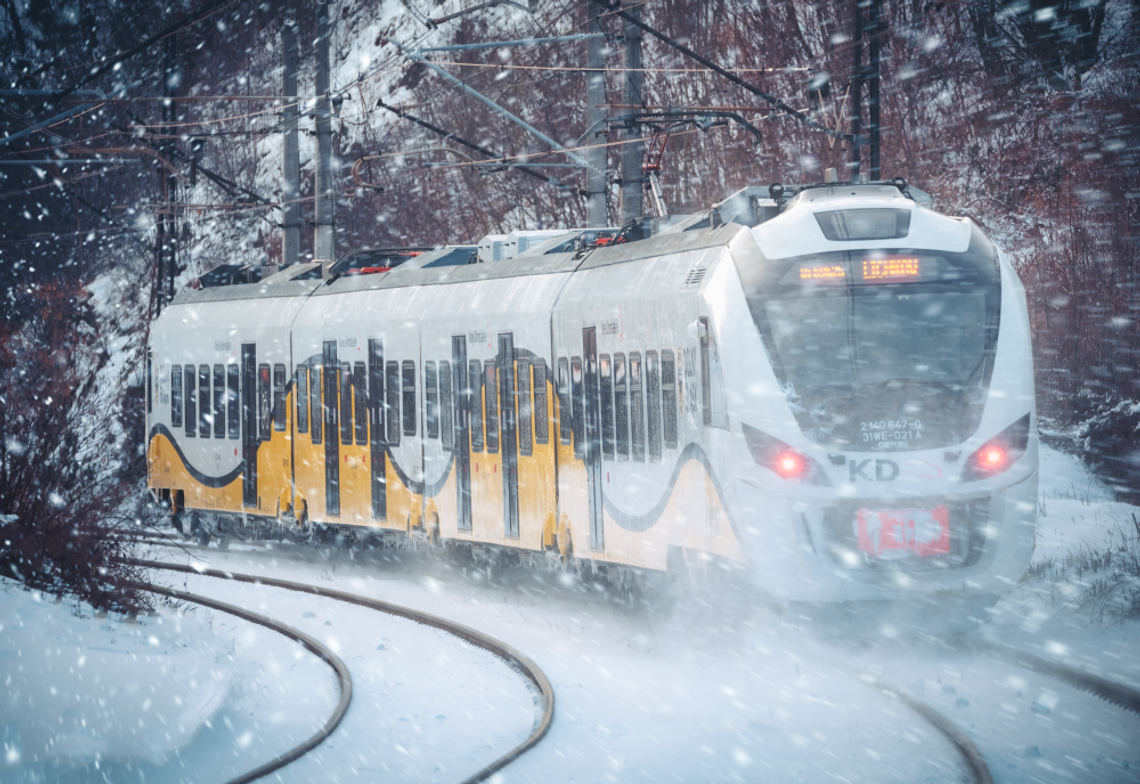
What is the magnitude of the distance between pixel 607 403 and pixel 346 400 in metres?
5.44

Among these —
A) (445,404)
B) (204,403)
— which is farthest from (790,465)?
(204,403)

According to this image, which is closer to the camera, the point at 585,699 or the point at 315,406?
the point at 585,699

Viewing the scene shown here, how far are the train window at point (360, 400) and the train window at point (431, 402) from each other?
1.37m

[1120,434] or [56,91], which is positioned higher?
[56,91]

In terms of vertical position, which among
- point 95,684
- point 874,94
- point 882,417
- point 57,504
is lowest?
point 95,684

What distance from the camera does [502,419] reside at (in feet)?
45.0

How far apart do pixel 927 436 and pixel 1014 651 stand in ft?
→ 5.51

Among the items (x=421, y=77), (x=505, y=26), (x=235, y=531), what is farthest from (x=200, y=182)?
(x=235, y=531)

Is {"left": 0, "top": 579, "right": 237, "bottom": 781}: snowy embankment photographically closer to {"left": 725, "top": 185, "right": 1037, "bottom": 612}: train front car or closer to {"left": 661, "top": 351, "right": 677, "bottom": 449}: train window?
{"left": 661, "top": 351, "right": 677, "bottom": 449}: train window

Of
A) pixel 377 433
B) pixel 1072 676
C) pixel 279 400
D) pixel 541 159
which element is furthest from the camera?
pixel 541 159

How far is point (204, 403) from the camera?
19.7 metres

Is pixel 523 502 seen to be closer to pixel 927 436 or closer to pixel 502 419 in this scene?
pixel 502 419

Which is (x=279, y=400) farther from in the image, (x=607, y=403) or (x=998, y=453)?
(x=998, y=453)

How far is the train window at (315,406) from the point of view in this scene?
17062 millimetres
